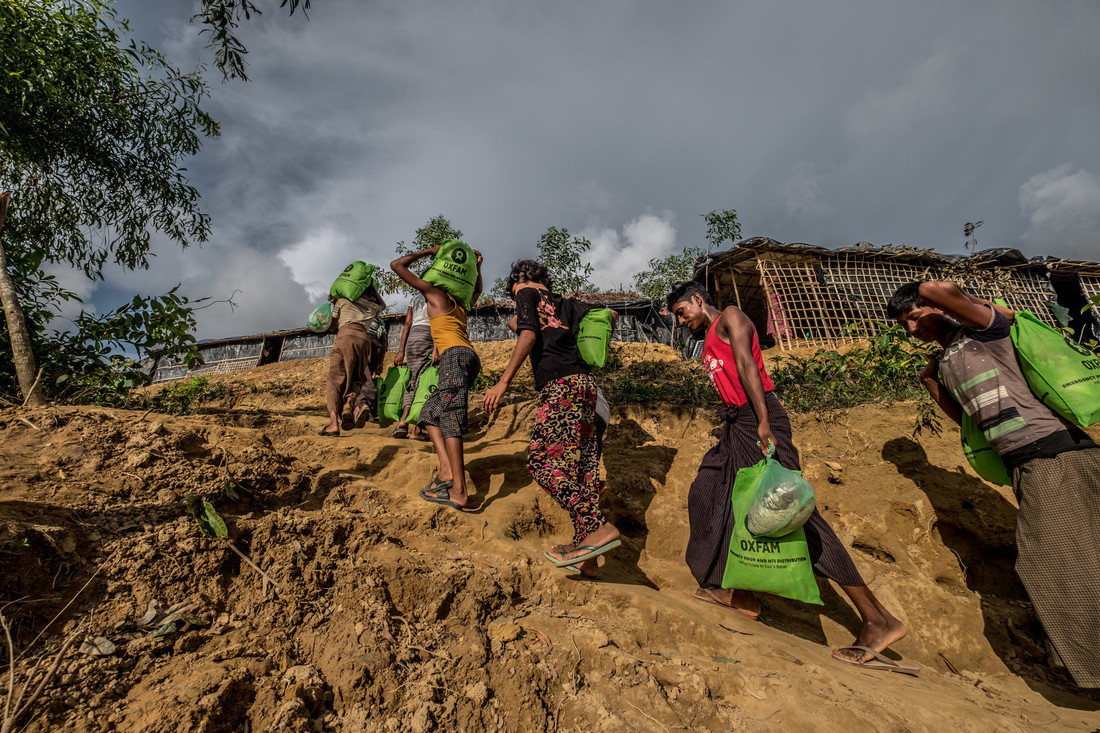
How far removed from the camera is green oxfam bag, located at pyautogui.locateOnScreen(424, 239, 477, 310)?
3.17 m

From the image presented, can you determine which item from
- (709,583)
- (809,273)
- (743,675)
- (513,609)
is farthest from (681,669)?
(809,273)

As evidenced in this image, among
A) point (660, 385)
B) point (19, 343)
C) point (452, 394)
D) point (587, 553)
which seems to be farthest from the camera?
point (660, 385)

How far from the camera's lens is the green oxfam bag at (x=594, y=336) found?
2.84m

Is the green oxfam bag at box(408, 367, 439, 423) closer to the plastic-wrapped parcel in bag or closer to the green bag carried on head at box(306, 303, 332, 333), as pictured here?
the green bag carried on head at box(306, 303, 332, 333)

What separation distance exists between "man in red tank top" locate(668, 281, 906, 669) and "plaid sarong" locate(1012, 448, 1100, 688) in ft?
1.90

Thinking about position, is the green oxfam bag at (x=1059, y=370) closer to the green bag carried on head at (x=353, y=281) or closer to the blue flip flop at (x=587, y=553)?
the blue flip flop at (x=587, y=553)

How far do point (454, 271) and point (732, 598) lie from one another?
252 centimetres

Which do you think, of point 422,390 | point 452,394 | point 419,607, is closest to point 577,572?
point 419,607

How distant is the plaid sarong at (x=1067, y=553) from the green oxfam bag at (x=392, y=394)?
13.1ft

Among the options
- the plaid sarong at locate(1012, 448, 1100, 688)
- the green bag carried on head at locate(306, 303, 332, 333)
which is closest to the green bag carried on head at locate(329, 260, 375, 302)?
the green bag carried on head at locate(306, 303, 332, 333)

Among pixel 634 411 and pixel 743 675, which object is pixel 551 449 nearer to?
pixel 743 675

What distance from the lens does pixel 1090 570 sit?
2.09m

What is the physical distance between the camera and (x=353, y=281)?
445 centimetres

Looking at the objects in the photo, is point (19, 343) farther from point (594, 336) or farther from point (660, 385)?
point (660, 385)
